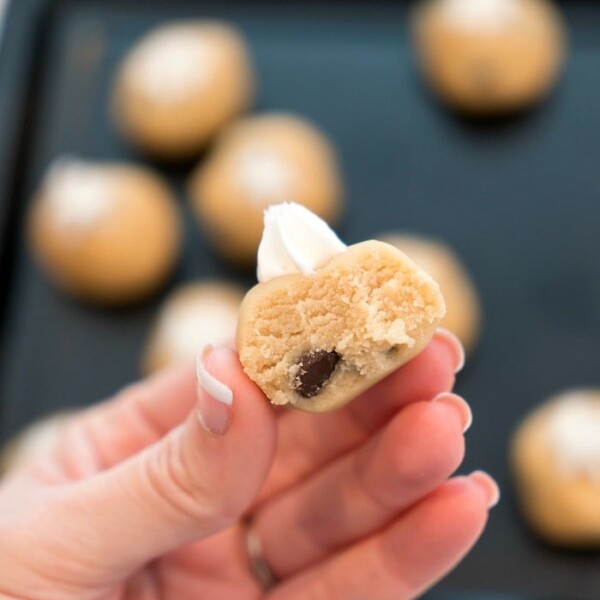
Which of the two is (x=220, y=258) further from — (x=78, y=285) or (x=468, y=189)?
(x=468, y=189)

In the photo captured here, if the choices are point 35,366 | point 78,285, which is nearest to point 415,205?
point 78,285

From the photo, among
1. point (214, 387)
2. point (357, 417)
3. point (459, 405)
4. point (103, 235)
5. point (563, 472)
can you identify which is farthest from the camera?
point (103, 235)

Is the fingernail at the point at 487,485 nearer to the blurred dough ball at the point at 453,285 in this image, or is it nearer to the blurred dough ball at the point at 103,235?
the blurred dough ball at the point at 453,285

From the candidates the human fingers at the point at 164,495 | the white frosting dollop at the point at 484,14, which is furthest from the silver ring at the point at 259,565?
the white frosting dollop at the point at 484,14

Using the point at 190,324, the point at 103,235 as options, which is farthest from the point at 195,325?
the point at 103,235

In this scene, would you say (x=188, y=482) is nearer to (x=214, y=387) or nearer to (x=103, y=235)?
(x=214, y=387)

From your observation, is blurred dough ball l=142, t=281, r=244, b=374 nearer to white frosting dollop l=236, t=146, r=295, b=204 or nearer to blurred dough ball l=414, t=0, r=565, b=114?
white frosting dollop l=236, t=146, r=295, b=204

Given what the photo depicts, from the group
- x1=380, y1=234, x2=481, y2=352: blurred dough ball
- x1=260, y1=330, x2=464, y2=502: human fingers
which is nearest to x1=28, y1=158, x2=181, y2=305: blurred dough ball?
x1=380, y1=234, x2=481, y2=352: blurred dough ball
